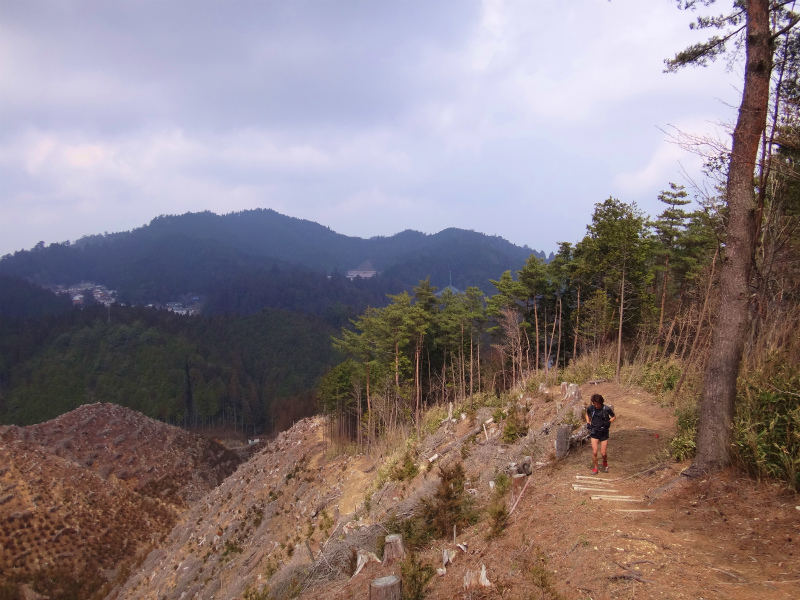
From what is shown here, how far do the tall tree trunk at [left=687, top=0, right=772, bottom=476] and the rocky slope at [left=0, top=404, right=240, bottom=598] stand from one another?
33783 mm

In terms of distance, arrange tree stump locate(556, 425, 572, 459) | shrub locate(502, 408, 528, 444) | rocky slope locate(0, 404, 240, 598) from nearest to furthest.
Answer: tree stump locate(556, 425, 572, 459) < shrub locate(502, 408, 528, 444) < rocky slope locate(0, 404, 240, 598)

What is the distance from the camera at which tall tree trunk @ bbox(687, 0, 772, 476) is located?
5.39 meters

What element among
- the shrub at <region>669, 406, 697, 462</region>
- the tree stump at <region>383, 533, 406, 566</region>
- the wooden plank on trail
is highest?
the shrub at <region>669, 406, 697, 462</region>

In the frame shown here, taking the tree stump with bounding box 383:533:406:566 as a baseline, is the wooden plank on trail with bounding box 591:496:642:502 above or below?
above

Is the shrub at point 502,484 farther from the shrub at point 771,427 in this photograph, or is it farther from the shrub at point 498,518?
the shrub at point 771,427

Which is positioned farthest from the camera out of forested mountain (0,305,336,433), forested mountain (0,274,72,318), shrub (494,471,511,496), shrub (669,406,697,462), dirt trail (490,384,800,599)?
forested mountain (0,274,72,318)

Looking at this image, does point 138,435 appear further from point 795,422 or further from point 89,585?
point 795,422

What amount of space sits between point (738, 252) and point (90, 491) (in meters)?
43.1

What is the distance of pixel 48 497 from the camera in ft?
103

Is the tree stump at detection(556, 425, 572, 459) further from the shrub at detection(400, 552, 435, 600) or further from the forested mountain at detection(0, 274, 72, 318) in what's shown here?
the forested mountain at detection(0, 274, 72, 318)

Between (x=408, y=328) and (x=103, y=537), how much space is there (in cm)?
2591

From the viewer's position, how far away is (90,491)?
3406 cm

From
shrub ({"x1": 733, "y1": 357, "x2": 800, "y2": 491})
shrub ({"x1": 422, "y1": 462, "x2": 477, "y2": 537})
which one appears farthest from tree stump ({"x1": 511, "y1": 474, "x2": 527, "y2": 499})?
shrub ({"x1": 733, "y1": 357, "x2": 800, "y2": 491})

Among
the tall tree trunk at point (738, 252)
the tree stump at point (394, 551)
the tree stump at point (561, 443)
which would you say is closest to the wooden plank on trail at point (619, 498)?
the tall tree trunk at point (738, 252)
